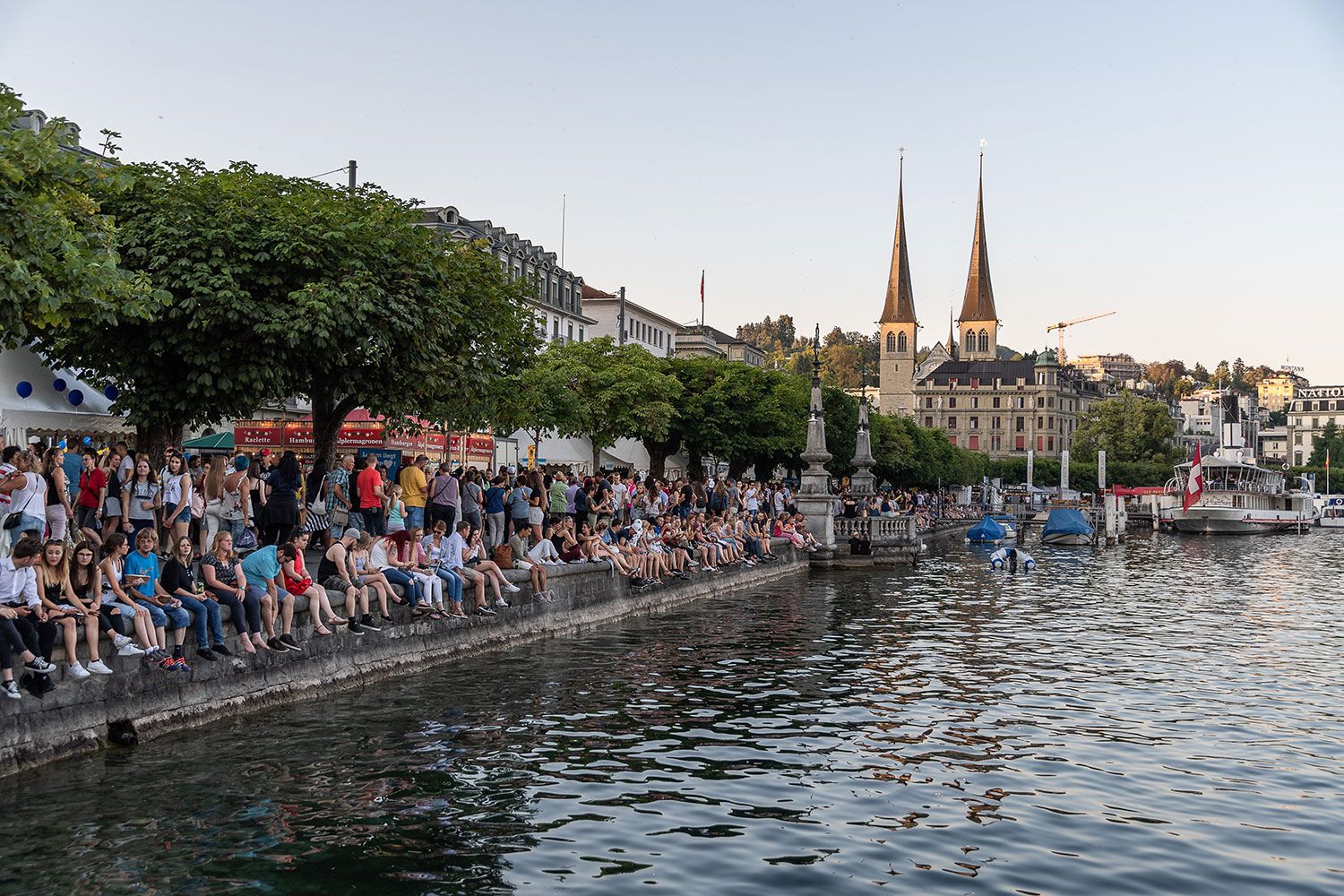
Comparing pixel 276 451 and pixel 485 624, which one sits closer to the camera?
pixel 485 624

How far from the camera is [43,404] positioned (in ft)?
66.3

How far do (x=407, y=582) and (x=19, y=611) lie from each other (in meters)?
6.85

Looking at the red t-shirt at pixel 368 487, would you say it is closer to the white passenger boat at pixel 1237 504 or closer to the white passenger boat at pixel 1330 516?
the white passenger boat at pixel 1237 504

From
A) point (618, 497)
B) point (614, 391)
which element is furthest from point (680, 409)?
point (618, 497)

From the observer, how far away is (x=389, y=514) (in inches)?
793

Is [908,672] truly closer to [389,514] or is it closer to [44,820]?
[389,514]

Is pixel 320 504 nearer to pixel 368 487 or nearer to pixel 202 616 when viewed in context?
pixel 368 487

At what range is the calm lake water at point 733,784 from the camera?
1002 centimetres

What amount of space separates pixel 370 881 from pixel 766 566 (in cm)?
2935

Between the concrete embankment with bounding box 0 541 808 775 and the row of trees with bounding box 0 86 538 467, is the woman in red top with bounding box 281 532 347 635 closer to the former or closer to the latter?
the concrete embankment with bounding box 0 541 808 775

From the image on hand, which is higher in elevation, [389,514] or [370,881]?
[389,514]

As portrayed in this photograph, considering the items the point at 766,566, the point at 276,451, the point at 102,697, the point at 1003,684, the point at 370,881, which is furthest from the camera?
the point at 766,566

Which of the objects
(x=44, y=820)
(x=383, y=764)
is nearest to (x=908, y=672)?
(x=383, y=764)

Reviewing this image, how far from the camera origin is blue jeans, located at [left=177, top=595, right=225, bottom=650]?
13.8 metres
